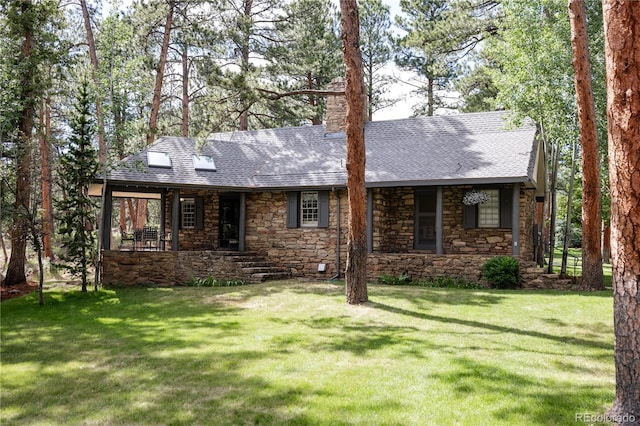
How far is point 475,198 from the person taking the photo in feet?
40.2

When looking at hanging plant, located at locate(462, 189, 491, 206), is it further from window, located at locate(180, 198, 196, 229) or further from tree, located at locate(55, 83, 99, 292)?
tree, located at locate(55, 83, 99, 292)

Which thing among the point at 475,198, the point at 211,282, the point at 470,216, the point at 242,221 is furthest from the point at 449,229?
the point at 211,282

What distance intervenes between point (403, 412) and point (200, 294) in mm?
7565

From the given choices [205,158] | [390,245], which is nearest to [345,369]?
[390,245]

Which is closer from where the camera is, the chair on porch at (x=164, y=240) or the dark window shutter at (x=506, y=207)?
the dark window shutter at (x=506, y=207)

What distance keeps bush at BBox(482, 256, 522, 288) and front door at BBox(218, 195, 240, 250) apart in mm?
8047

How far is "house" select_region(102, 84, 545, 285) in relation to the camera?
40.3 ft

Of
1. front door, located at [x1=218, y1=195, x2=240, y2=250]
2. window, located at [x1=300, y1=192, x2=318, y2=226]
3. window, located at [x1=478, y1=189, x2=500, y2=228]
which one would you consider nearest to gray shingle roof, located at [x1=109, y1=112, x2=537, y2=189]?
window, located at [x1=300, y1=192, x2=318, y2=226]

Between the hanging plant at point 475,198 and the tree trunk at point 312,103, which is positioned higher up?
the tree trunk at point 312,103

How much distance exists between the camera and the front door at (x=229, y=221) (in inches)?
614

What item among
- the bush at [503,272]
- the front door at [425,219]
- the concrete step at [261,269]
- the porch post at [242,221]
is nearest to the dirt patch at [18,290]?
the concrete step at [261,269]

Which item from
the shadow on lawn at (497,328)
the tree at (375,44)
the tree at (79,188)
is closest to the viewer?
the shadow on lawn at (497,328)

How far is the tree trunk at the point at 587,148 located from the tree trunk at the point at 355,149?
169 inches

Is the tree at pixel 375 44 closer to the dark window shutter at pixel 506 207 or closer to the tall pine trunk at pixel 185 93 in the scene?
the tall pine trunk at pixel 185 93
